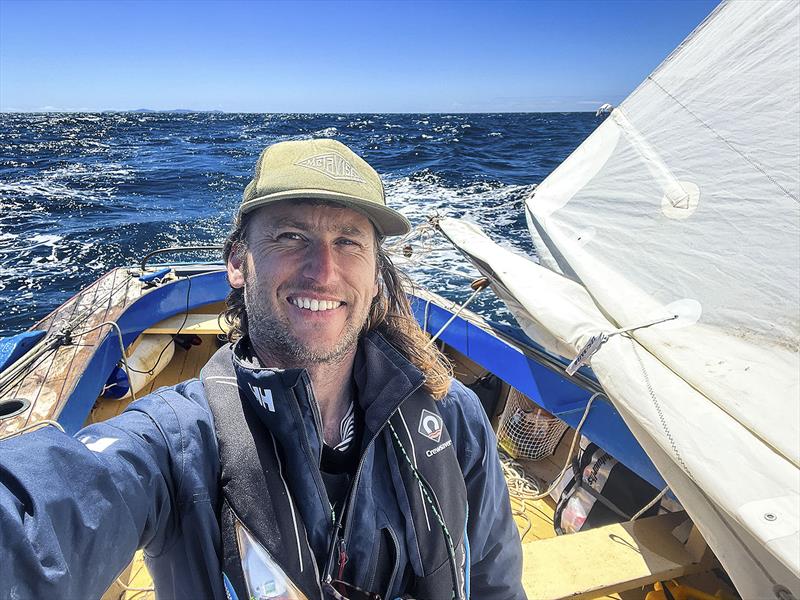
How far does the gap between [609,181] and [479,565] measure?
7.47ft

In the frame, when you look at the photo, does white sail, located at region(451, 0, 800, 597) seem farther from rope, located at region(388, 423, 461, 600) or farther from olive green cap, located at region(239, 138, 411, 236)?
olive green cap, located at region(239, 138, 411, 236)

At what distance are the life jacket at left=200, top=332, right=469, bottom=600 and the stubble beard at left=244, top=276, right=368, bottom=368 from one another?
5 centimetres

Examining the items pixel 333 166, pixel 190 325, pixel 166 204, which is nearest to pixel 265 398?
pixel 333 166

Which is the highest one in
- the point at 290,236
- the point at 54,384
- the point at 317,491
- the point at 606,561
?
the point at 290,236

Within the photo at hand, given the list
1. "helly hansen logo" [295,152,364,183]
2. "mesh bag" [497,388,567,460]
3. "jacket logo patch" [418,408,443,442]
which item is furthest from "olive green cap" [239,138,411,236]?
"mesh bag" [497,388,567,460]

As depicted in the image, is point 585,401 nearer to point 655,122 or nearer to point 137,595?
point 655,122

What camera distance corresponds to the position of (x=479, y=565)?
1.25 m

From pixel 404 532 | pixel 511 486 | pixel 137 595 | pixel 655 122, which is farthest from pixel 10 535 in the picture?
pixel 655 122

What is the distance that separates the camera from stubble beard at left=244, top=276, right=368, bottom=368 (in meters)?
1.11

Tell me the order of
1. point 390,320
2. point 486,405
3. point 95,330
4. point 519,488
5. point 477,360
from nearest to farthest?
point 390,320
point 95,330
point 519,488
point 477,360
point 486,405

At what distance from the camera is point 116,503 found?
751 mm

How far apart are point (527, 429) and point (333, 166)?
2333 millimetres

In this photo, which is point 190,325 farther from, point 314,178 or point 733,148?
point 733,148

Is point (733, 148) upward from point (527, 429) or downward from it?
upward
